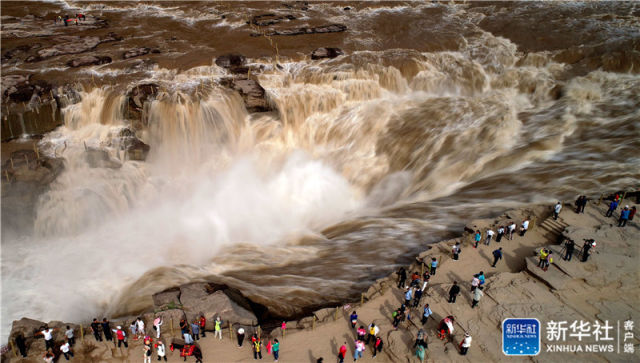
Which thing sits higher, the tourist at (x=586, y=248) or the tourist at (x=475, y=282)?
the tourist at (x=586, y=248)

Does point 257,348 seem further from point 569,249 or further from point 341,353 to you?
point 569,249

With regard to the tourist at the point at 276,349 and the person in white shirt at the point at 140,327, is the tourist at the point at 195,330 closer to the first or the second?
the person in white shirt at the point at 140,327

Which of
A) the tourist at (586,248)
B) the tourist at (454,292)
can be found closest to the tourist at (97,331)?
the tourist at (454,292)

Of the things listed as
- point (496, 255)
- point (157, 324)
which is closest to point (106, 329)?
point (157, 324)

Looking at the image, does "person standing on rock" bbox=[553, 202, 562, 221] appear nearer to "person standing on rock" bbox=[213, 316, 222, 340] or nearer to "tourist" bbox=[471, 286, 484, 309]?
"tourist" bbox=[471, 286, 484, 309]

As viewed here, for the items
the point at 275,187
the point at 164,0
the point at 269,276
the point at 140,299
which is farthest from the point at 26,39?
the point at 269,276

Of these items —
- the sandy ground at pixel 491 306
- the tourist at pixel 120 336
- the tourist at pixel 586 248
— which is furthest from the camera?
the tourist at pixel 586 248
